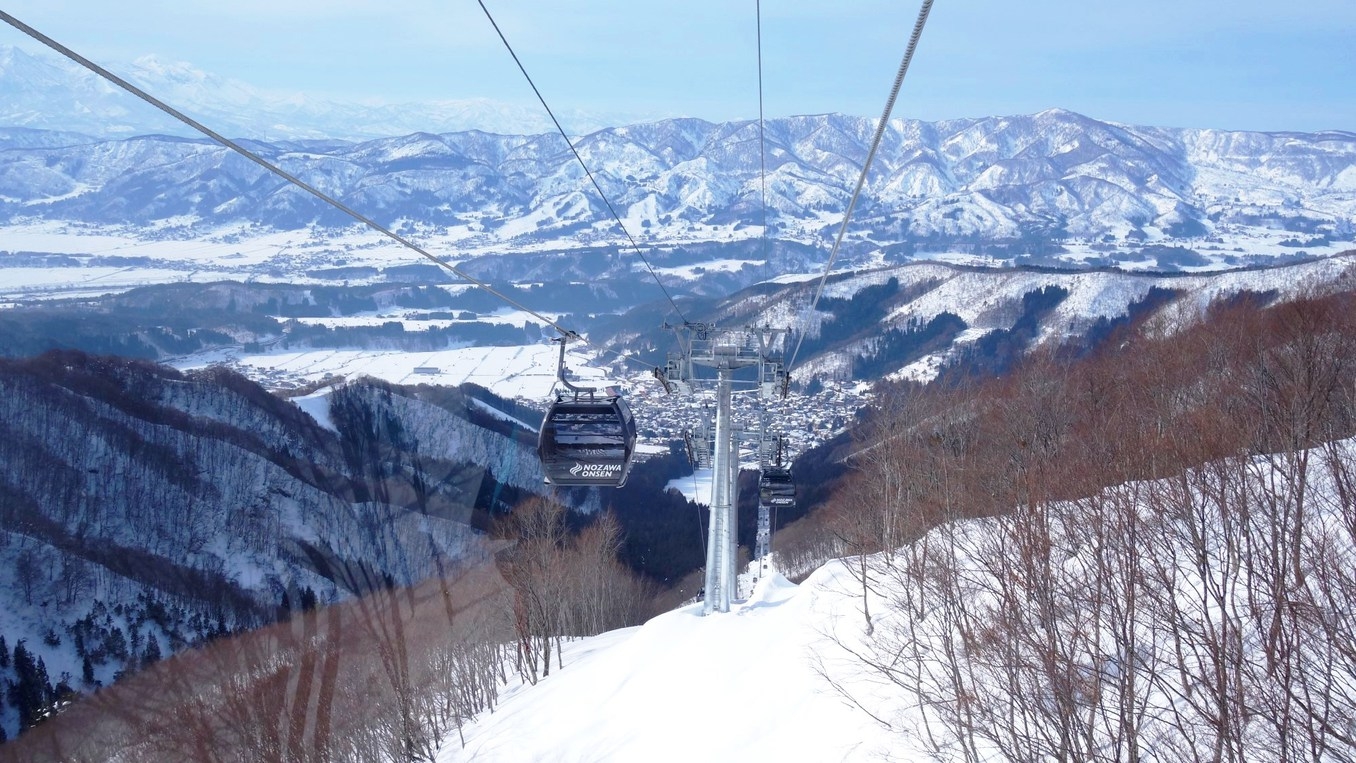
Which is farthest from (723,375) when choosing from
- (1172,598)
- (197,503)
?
(197,503)

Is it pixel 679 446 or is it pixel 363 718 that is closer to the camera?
pixel 363 718

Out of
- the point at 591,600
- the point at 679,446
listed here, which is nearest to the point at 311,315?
the point at 679,446

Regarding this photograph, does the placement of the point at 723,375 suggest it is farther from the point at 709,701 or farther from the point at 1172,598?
the point at 1172,598

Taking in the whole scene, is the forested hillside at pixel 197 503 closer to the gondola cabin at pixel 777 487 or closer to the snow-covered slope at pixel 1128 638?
the gondola cabin at pixel 777 487

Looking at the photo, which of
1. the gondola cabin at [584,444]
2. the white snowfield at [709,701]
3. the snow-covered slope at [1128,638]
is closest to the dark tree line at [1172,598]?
the snow-covered slope at [1128,638]

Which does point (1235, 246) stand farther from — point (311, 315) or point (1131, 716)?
point (1131, 716)

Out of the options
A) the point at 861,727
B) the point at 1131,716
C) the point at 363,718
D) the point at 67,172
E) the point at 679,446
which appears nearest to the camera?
the point at 1131,716
